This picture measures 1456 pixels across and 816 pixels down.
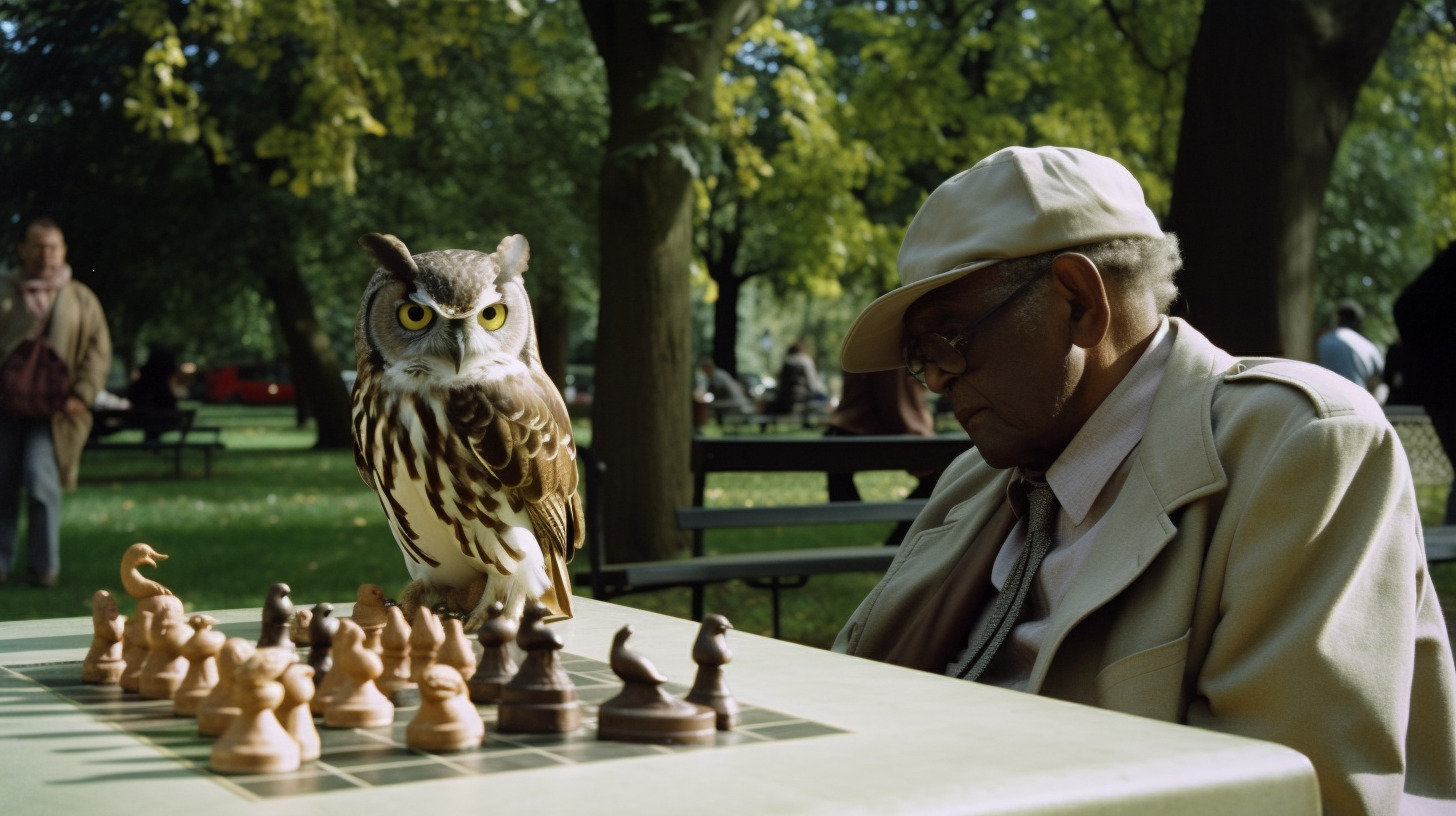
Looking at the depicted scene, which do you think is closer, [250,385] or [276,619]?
[276,619]

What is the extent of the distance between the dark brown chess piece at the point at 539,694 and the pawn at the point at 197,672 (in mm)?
382

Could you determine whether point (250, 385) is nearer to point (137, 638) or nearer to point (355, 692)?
point (137, 638)

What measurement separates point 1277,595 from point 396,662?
126cm

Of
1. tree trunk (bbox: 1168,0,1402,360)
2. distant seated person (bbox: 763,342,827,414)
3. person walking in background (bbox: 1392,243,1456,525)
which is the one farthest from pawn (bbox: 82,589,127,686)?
distant seated person (bbox: 763,342,827,414)

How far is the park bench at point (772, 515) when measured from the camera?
6.45 meters

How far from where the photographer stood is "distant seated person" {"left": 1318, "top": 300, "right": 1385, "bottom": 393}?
48.4 ft

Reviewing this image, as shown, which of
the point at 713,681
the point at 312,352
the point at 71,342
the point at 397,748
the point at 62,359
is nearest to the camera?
the point at 397,748

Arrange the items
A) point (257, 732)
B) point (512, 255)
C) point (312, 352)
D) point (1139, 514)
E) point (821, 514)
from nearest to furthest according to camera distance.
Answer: point (257, 732)
point (1139, 514)
point (512, 255)
point (821, 514)
point (312, 352)

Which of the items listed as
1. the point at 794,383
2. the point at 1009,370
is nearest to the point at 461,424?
the point at 1009,370

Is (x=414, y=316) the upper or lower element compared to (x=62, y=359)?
upper

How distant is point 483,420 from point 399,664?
0.58 meters

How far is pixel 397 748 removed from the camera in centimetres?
166

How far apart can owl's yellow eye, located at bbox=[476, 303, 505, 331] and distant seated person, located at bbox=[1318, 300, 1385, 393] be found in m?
12.7

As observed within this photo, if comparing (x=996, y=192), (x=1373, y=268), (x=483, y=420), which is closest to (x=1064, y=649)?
(x=996, y=192)
